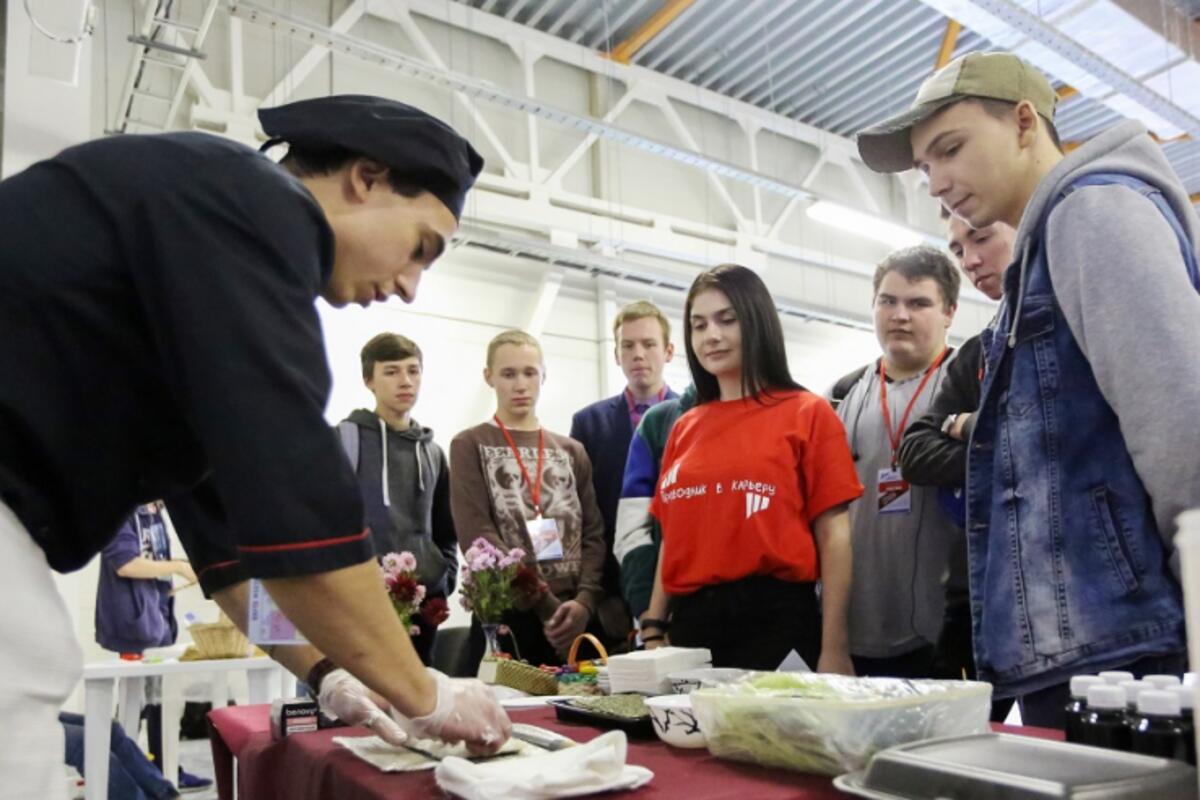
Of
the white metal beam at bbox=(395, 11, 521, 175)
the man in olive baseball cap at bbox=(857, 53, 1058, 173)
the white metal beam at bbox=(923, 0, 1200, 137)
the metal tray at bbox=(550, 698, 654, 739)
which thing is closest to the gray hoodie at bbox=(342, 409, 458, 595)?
the metal tray at bbox=(550, 698, 654, 739)

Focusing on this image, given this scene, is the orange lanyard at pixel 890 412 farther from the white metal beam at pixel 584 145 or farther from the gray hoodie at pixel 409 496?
the white metal beam at pixel 584 145

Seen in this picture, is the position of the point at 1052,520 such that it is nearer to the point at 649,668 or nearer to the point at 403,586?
the point at 649,668

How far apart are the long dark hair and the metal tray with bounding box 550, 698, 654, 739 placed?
799mm

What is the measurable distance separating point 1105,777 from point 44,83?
5247 millimetres

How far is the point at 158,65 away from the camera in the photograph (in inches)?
219

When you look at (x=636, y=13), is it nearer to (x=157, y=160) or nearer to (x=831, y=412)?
(x=831, y=412)

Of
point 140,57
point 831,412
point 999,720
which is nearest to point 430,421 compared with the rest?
point 140,57

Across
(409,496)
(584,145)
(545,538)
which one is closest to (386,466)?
(409,496)

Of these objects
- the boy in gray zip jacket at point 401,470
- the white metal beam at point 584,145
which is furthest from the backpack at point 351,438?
the white metal beam at point 584,145

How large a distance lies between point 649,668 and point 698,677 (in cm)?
10

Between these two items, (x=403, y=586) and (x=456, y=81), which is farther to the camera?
(x=456, y=81)

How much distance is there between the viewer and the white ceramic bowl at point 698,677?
1.29 metres

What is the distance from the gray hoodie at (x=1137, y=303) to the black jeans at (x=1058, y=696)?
12 cm

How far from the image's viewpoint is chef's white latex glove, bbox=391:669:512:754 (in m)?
0.99
